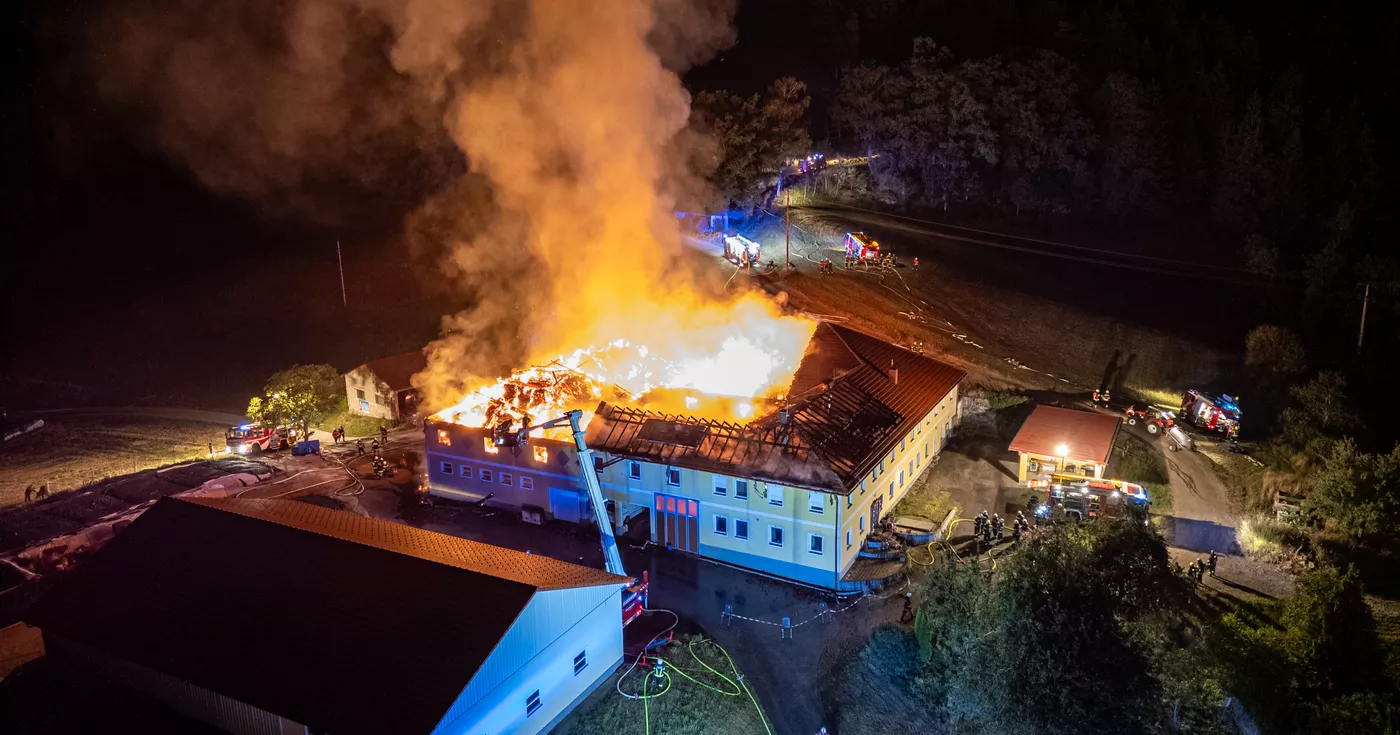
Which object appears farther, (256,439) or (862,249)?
(862,249)

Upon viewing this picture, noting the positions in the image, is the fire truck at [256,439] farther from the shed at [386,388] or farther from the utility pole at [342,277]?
the utility pole at [342,277]

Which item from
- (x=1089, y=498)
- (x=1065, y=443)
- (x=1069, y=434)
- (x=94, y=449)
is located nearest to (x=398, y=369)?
(x=94, y=449)

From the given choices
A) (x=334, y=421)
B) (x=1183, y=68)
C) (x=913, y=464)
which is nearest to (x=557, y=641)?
(x=913, y=464)

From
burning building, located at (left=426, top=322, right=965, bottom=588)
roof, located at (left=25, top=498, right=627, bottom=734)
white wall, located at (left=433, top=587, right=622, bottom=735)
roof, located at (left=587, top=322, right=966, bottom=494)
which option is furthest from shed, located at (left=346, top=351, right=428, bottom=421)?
white wall, located at (left=433, top=587, right=622, bottom=735)

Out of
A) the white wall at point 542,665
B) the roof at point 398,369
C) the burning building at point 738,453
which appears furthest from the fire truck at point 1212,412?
the roof at point 398,369

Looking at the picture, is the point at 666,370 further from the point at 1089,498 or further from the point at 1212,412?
the point at 1212,412

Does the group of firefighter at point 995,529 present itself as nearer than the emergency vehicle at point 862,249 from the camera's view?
Yes
